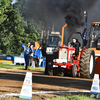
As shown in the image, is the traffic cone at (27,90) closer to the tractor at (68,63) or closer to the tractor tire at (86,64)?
the tractor at (68,63)

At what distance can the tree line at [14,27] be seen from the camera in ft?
131

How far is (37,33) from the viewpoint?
180 feet

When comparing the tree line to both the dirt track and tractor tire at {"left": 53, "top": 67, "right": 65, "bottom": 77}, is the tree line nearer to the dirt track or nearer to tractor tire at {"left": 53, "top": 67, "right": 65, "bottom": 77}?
tractor tire at {"left": 53, "top": 67, "right": 65, "bottom": 77}

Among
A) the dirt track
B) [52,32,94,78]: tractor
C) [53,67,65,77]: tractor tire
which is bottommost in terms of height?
the dirt track

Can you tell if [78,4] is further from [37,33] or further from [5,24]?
[37,33]

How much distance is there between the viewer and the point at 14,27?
149 ft

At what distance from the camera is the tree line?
131 feet

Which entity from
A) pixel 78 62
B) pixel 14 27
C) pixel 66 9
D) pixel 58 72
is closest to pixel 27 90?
pixel 78 62

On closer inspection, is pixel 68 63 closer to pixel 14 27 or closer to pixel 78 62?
pixel 78 62

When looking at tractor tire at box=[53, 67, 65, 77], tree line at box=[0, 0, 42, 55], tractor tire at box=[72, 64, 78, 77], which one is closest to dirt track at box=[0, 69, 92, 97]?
tractor tire at box=[72, 64, 78, 77]

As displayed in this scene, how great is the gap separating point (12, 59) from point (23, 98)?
20465 mm

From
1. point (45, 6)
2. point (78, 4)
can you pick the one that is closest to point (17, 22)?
point (45, 6)

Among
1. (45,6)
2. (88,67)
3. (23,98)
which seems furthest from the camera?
(45,6)

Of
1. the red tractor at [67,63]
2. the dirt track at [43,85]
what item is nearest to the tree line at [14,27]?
the red tractor at [67,63]
